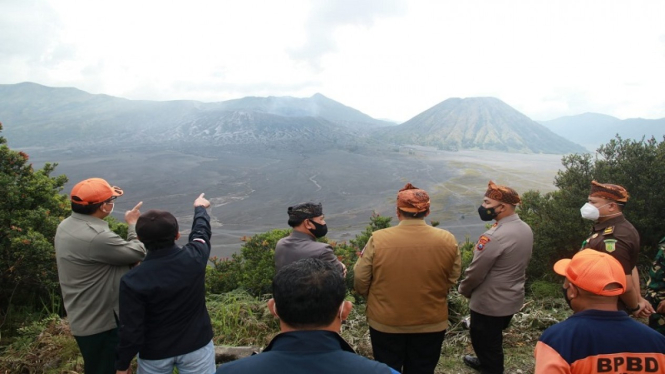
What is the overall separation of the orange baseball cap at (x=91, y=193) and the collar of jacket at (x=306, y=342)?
1671 mm

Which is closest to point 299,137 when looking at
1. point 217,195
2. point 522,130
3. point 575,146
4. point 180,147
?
point 180,147

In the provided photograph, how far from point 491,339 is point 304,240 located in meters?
1.56

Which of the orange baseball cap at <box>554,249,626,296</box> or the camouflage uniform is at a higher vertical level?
the orange baseball cap at <box>554,249,626,296</box>

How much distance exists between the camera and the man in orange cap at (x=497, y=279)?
269 cm

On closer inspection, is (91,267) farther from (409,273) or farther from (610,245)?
(610,245)

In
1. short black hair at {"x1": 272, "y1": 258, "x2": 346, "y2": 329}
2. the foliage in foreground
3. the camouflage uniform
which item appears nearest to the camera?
short black hair at {"x1": 272, "y1": 258, "x2": 346, "y2": 329}

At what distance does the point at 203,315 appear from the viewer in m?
2.12

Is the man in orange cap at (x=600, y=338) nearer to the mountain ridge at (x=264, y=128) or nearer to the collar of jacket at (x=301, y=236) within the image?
the collar of jacket at (x=301, y=236)

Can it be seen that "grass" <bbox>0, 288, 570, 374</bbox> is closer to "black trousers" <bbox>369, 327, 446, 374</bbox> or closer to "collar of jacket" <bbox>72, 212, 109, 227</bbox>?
"black trousers" <bbox>369, 327, 446, 374</bbox>

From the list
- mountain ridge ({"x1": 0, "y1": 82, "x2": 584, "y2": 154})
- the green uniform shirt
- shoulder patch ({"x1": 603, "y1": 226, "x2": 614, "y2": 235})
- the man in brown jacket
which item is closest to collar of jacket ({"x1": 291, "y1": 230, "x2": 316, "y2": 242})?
the man in brown jacket

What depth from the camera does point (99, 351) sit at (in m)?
2.28

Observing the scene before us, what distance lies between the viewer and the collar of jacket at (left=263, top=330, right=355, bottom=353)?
3.57 ft

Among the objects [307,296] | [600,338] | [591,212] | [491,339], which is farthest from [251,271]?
[600,338]

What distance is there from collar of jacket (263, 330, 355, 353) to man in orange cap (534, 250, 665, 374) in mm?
922
